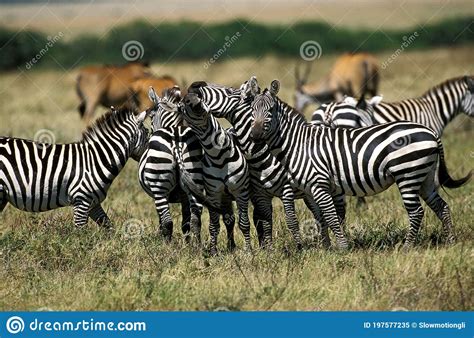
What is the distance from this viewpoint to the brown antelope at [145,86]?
16109 mm

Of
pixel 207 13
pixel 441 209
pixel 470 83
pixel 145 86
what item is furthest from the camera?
pixel 207 13

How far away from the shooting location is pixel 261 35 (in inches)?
1207

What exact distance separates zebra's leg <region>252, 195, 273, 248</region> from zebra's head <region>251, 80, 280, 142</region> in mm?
615

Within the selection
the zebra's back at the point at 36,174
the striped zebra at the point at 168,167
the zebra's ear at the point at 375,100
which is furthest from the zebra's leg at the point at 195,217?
the zebra's ear at the point at 375,100

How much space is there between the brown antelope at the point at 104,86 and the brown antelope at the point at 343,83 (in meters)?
3.36

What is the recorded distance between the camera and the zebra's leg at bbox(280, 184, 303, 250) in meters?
7.52

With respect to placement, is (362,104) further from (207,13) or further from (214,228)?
(207,13)

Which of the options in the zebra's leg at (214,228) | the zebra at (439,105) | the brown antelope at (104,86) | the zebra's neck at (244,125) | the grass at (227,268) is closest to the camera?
the grass at (227,268)

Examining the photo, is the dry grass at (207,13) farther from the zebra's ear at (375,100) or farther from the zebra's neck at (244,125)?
the zebra's neck at (244,125)

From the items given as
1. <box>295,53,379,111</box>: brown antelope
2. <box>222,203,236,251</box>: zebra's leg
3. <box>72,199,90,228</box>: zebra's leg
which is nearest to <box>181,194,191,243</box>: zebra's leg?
<box>222,203,236,251</box>: zebra's leg

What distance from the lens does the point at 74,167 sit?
8.09 metres

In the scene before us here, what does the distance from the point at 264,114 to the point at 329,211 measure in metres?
1.02

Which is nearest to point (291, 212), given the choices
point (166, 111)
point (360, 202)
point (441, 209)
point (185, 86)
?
point (441, 209)

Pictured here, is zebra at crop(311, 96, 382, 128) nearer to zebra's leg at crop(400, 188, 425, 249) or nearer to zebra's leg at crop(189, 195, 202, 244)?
zebra's leg at crop(400, 188, 425, 249)
